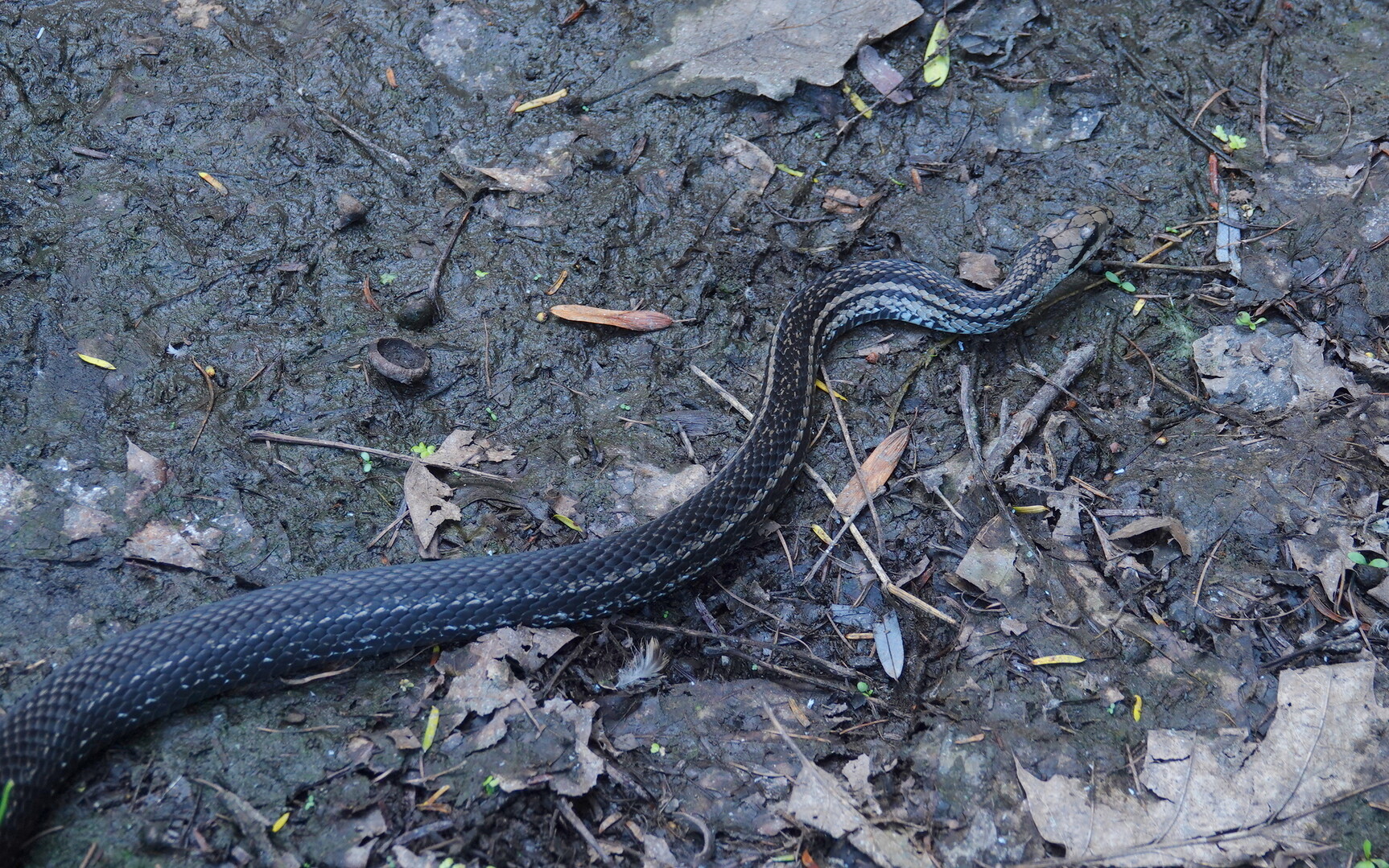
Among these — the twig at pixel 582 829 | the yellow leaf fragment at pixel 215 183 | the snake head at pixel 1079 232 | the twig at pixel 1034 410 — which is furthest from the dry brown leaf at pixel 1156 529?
the yellow leaf fragment at pixel 215 183

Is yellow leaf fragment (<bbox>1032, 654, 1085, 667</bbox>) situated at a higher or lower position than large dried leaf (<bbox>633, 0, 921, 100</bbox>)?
lower

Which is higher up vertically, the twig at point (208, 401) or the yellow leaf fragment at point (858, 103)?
the yellow leaf fragment at point (858, 103)

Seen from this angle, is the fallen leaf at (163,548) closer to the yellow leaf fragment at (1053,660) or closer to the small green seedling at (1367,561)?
the yellow leaf fragment at (1053,660)

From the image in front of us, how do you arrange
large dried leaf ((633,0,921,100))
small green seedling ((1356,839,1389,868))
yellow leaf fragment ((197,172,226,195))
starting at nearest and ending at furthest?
small green seedling ((1356,839,1389,868))
yellow leaf fragment ((197,172,226,195))
large dried leaf ((633,0,921,100))

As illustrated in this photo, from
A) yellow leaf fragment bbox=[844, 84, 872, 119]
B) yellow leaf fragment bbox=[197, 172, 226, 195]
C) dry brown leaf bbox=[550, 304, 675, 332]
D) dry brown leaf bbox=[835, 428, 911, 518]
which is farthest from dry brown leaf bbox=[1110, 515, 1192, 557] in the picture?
yellow leaf fragment bbox=[197, 172, 226, 195]

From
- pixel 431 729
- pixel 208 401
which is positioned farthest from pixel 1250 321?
pixel 208 401

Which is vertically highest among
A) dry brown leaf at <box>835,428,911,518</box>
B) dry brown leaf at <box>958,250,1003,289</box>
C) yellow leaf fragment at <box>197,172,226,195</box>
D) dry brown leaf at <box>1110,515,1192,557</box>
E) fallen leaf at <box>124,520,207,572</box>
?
yellow leaf fragment at <box>197,172,226,195</box>

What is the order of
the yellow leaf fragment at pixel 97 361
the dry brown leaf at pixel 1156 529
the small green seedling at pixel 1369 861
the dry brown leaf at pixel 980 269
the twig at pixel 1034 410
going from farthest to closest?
the dry brown leaf at pixel 980 269
the twig at pixel 1034 410
the yellow leaf fragment at pixel 97 361
the dry brown leaf at pixel 1156 529
the small green seedling at pixel 1369 861

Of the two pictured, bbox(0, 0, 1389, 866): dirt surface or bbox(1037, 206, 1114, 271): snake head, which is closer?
bbox(0, 0, 1389, 866): dirt surface

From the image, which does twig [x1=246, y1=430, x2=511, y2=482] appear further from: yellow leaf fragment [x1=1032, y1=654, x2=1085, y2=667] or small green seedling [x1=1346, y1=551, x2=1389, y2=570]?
small green seedling [x1=1346, y1=551, x2=1389, y2=570]
